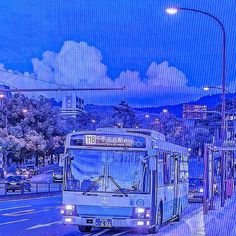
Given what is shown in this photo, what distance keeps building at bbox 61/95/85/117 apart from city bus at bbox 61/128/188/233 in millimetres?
72388

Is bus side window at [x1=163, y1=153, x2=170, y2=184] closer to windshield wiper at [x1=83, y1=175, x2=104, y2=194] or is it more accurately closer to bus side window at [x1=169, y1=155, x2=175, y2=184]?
bus side window at [x1=169, y1=155, x2=175, y2=184]

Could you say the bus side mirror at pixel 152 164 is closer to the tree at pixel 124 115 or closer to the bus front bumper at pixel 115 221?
the bus front bumper at pixel 115 221

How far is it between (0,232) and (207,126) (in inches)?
2042

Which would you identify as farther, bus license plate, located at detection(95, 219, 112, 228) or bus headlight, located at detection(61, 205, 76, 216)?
bus headlight, located at detection(61, 205, 76, 216)

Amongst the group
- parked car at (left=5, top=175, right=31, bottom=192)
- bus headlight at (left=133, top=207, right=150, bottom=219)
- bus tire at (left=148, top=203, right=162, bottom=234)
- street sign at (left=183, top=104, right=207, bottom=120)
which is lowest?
bus tire at (left=148, top=203, right=162, bottom=234)

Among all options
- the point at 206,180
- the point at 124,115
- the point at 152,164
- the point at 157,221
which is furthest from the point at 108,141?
the point at 124,115

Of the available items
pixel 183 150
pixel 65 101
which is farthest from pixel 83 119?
pixel 183 150

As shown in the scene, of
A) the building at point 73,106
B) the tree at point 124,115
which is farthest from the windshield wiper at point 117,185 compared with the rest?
the building at point 73,106

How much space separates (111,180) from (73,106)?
244ft

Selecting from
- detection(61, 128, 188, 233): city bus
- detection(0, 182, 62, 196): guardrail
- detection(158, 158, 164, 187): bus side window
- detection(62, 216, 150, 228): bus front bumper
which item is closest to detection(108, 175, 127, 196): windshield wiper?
detection(61, 128, 188, 233): city bus

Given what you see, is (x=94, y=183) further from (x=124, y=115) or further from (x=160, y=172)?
(x=124, y=115)

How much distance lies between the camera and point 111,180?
16484 millimetres

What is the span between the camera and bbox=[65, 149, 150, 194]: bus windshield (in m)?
16.4

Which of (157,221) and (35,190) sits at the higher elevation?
(35,190)
